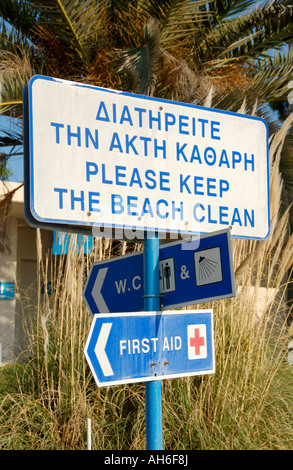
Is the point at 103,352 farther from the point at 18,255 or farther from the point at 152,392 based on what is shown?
the point at 18,255

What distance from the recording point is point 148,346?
2.28m

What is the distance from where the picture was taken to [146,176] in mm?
2354

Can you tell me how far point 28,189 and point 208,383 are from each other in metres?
2.37

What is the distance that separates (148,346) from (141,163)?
680 mm

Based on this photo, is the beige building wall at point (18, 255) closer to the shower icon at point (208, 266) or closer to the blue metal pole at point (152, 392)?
the blue metal pole at point (152, 392)

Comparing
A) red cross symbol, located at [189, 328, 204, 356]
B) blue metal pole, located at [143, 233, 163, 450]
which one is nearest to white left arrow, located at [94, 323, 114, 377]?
blue metal pole, located at [143, 233, 163, 450]

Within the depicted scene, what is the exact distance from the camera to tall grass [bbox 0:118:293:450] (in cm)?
396

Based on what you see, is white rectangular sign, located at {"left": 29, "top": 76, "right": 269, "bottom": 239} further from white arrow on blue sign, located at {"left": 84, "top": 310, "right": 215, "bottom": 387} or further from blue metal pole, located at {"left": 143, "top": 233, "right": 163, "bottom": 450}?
white arrow on blue sign, located at {"left": 84, "top": 310, "right": 215, "bottom": 387}

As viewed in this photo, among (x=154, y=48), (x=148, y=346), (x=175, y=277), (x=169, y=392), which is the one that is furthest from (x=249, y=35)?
(x=148, y=346)

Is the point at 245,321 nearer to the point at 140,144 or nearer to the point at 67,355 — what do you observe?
the point at 67,355

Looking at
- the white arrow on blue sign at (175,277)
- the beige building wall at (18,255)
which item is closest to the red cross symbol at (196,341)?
the white arrow on blue sign at (175,277)

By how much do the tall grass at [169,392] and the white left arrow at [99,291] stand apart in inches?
60.9

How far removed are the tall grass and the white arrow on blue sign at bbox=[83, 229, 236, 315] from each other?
5.13 feet

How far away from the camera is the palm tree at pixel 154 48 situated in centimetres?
754
